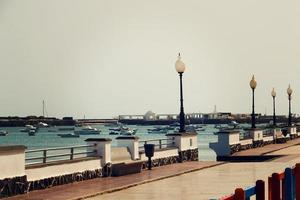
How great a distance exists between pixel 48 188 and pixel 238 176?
25.3 ft

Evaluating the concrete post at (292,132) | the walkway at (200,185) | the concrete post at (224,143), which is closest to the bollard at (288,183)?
the walkway at (200,185)

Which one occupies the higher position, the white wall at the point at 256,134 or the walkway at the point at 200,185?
the white wall at the point at 256,134

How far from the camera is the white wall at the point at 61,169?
20062 millimetres

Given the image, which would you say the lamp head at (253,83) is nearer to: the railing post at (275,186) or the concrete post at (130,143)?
the concrete post at (130,143)

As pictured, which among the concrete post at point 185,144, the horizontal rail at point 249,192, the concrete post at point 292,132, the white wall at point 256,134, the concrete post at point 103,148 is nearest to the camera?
the horizontal rail at point 249,192

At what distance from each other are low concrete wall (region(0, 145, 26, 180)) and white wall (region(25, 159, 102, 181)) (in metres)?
0.59

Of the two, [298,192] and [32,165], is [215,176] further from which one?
[298,192]

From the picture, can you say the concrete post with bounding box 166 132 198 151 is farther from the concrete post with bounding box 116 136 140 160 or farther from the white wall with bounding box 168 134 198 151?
the concrete post with bounding box 116 136 140 160

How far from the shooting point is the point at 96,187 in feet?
68.6

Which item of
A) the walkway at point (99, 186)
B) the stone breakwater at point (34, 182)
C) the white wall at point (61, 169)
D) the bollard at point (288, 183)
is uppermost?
the bollard at point (288, 183)

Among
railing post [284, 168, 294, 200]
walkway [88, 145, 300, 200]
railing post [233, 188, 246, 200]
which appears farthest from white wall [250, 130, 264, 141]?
railing post [233, 188, 246, 200]

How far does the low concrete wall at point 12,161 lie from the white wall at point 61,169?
588 mm

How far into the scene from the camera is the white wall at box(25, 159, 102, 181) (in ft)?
65.8

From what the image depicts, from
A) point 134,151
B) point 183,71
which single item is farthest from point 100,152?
point 183,71
